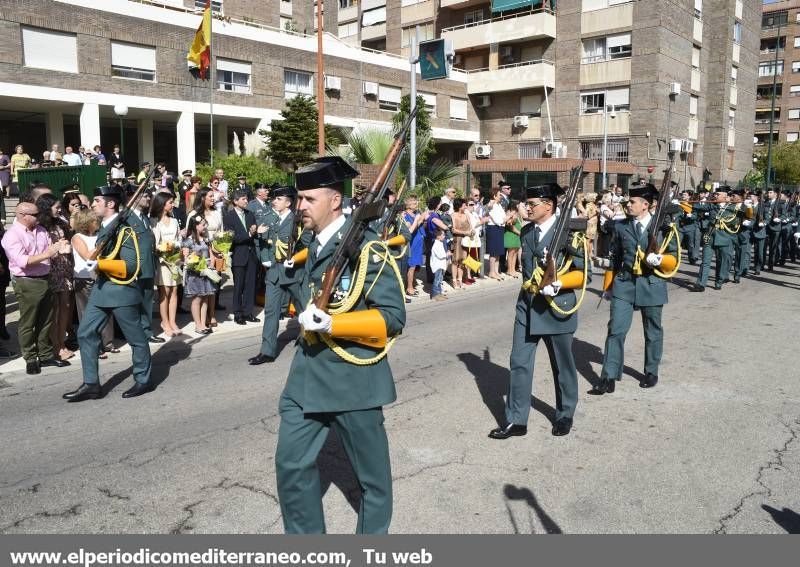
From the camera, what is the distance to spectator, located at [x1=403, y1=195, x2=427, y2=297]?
A: 1238 cm

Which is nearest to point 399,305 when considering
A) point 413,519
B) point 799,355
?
point 413,519

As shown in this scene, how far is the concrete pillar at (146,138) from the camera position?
30.0m

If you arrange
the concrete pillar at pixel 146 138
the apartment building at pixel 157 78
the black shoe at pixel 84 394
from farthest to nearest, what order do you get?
the concrete pillar at pixel 146 138, the apartment building at pixel 157 78, the black shoe at pixel 84 394

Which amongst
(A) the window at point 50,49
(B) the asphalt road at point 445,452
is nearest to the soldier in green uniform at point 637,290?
(B) the asphalt road at point 445,452

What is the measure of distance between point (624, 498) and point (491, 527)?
0.97 m

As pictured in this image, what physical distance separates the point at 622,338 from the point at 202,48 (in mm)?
25280

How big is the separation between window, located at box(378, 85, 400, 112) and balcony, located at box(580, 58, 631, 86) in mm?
10790

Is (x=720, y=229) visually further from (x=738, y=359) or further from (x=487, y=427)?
(x=487, y=427)

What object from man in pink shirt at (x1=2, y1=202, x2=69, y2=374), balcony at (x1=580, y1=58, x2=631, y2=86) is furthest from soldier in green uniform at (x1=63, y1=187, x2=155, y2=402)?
balcony at (x1=580, y1=58, x2=631, y2=86)

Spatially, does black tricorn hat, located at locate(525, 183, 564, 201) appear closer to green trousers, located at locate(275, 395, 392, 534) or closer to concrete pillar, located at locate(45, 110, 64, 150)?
green trousers, located at locate(275, 395, 392, 534)

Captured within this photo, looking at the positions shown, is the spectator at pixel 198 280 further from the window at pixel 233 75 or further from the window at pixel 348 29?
the window at pixel 348 29

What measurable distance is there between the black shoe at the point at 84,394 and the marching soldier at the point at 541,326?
3710mm

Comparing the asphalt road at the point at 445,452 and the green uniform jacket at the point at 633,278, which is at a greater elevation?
the green uniform jacket at the point at 633,278

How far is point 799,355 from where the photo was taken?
8.13 meters
